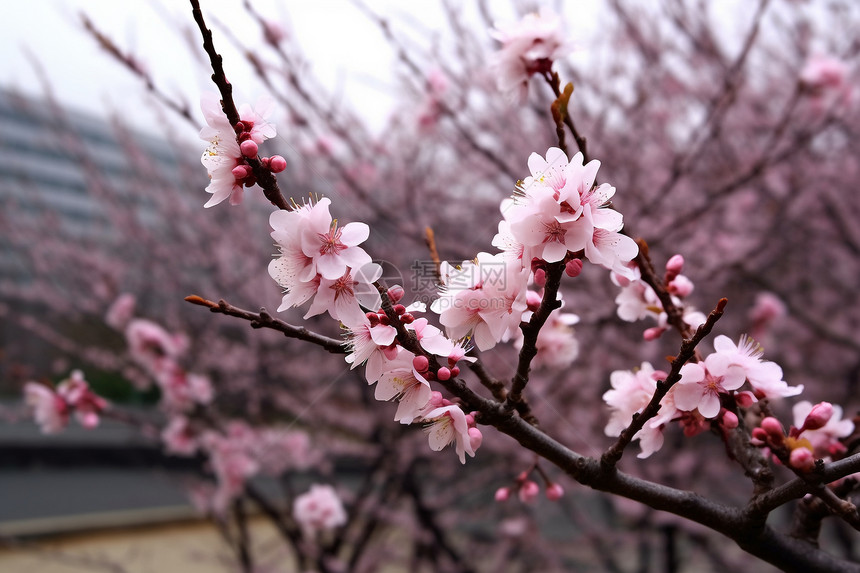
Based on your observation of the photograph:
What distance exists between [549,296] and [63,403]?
83.7 inches

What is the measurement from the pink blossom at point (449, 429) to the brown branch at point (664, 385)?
201mm

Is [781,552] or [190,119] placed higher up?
[190,119]

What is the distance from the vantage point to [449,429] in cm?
88

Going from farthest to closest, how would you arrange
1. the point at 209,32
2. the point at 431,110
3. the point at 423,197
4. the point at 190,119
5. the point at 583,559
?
the point at 583,559 → the point at 423,197 → the point at 431,110 → the point at 190,119 → the point at 209,32

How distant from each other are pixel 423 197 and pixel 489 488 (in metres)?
2.71

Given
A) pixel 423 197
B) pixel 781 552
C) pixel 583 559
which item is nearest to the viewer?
pixel 781 552

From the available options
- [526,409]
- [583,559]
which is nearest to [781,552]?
[526,409]

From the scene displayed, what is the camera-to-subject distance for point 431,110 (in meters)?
2.82

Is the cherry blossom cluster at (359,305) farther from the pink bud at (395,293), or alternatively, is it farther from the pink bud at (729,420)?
the pink bud at (729,420)

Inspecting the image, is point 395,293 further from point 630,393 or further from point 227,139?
point 630,393

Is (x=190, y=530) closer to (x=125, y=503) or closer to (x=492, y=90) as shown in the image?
(x=125, y=503)

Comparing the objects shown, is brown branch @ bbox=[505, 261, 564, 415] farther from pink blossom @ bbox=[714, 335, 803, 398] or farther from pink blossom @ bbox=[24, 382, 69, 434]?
pink blossom @ bbox=[24, 382, 69, 434]

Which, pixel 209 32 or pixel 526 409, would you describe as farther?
pixel 526 409

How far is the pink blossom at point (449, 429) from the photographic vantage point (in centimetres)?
82
